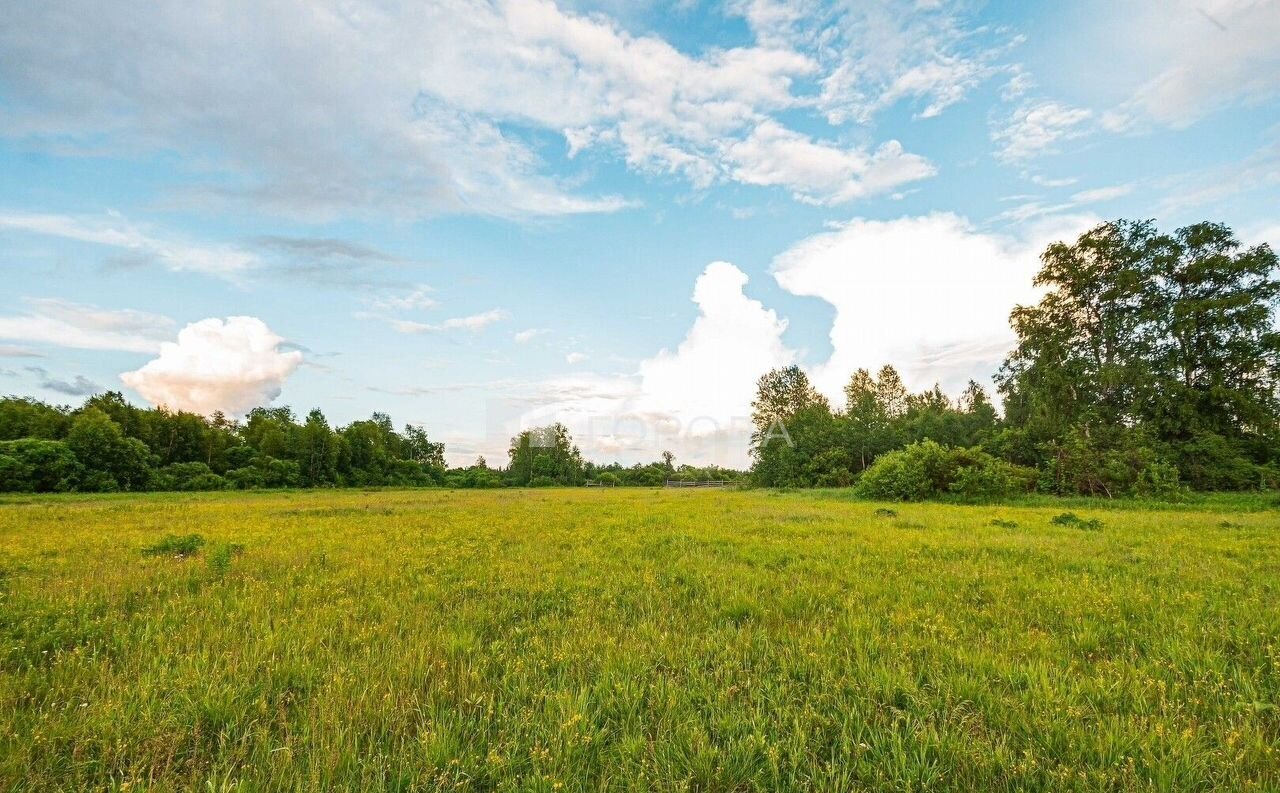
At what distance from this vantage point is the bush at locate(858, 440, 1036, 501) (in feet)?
87.5

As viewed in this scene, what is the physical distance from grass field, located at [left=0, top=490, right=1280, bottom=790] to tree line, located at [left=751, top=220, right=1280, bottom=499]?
22.8 metres

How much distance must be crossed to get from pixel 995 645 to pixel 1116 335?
131ft

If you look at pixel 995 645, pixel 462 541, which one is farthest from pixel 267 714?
pixel 462 541

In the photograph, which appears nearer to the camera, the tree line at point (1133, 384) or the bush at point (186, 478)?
the tree line at point (1133, 384)

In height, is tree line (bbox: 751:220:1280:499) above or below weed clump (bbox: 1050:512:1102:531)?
above

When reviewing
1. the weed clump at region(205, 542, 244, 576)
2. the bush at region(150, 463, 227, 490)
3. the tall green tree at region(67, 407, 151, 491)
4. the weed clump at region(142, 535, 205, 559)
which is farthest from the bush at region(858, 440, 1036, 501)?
the tall green tree at region(67, 407, 151, 491)

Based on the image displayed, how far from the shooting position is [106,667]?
4.67m

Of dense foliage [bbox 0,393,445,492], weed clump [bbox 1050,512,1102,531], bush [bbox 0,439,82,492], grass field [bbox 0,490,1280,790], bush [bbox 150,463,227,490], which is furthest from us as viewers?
bush [bbox 150,463,227,490]

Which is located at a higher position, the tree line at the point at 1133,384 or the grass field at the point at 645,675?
the tree line at the point at 1133,384

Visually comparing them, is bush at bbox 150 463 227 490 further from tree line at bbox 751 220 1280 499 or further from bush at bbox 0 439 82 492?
tree line at bbox 751 220 1280 499

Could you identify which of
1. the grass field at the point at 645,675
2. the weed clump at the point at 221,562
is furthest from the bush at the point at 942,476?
the weed clump at the point at 221,562

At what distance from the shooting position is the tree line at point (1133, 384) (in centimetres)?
2802

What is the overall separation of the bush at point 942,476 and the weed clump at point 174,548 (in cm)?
2985

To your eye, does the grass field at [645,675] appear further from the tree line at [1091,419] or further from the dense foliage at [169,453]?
the dense foliage at [169,453]
